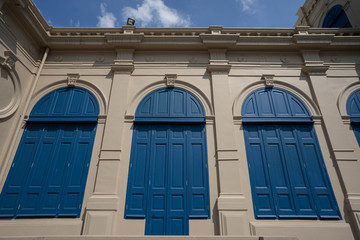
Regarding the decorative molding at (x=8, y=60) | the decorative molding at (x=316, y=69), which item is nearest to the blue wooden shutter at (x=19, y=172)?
the decorative molding at (x=8, y=60)

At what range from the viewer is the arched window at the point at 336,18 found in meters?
8.41

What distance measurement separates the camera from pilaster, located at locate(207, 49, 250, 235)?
15.0 ft

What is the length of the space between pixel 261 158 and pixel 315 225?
6.50ft

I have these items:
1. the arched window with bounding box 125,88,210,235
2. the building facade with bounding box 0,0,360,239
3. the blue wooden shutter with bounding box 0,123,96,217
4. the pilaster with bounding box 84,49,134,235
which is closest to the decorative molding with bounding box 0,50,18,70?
the building facade with bounding box 0,0,360,239

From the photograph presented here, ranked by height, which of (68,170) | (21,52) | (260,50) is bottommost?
(68,170)

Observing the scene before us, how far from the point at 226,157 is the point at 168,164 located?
1674mm

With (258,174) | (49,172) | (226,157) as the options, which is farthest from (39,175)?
(258,174)

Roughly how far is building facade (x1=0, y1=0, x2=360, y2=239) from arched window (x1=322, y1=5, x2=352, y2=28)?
1629 millimetres

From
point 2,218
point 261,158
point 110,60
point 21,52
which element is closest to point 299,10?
point 261,158

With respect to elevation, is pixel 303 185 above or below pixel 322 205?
above

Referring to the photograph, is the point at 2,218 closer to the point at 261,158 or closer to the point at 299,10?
the point at 261,158

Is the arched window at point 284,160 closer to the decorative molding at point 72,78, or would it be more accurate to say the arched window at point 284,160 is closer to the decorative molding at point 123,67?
the decorative molding at point 123,67

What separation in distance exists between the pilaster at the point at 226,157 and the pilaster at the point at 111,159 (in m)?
2.81

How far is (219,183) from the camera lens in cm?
505
